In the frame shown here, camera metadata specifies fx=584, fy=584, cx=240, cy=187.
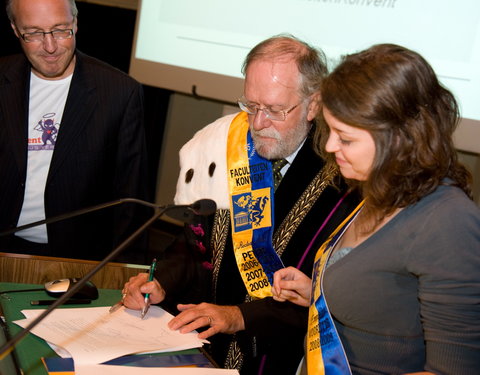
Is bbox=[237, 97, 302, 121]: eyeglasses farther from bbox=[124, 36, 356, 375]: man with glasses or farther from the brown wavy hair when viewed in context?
the brown wavy hair

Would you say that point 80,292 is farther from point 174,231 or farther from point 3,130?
point 174,231

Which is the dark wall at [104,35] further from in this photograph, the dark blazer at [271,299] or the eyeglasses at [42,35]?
the dark blazer at [271,299]

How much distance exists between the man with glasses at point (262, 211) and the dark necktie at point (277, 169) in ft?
0.04

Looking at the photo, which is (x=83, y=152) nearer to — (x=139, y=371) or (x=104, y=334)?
(x=104, y=334)

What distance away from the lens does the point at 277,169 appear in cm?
223

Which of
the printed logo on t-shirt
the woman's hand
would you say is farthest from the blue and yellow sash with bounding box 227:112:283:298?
the printed logo on t-shirt

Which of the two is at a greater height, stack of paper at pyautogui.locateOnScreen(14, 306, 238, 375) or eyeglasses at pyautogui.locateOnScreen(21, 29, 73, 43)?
eyeglasses at pyautogui.locateOnScreen(21, 29, 73, 43)

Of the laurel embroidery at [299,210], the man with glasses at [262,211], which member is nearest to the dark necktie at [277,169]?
the man with glasses at [262,211]

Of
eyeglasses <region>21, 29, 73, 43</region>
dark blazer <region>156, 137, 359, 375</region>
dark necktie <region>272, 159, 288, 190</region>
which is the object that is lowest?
dark blazer <region>156, 137, 359, 375</region>

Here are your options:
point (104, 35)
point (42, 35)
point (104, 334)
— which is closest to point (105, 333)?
point (104, 334)

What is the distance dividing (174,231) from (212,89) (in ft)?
5.79

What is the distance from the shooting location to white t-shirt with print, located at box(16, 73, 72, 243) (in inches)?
101

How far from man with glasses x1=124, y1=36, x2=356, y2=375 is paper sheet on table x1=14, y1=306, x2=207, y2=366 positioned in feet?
0.54

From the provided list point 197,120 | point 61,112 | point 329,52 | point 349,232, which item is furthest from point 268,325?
point 197,120
